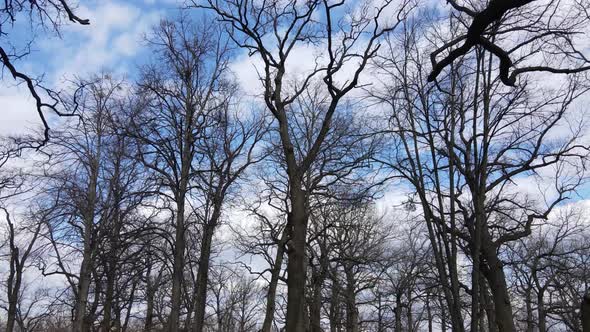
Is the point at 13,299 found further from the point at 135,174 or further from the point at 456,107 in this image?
the point at 456,107

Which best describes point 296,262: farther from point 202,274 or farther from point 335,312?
point 335,312

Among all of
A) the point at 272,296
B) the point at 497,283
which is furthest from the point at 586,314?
the point at 272,296

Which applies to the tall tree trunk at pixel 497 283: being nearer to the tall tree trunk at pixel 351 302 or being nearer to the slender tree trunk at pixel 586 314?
the slender tree trunk at pixel 586 314

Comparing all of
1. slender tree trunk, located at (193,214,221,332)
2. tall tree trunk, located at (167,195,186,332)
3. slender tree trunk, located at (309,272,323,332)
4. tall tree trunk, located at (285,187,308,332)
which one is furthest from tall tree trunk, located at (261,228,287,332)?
tall tree trunk, located at (285,187,308,332)

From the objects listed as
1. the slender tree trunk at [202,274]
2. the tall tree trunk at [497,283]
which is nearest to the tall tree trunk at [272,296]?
the slender tree trunk at [202,274]

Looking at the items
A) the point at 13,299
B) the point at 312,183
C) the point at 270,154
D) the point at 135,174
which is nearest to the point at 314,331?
the point at 312,183

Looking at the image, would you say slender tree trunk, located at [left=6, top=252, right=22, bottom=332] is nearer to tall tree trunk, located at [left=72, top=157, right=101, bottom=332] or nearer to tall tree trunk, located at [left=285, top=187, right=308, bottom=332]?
tall tree trunk, located at [left=72, top=157, right=101, bottom=332]

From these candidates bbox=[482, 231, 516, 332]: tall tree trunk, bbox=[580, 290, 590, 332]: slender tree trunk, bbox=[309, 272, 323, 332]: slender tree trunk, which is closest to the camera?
bbox=[580, 290, 590, 332]: slender tree trunk

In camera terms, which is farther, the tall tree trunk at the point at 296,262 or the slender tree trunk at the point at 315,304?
the slender tree trunk at the point at 315,304

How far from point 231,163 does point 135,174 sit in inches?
149

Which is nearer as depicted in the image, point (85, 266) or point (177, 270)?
point (177, 270)

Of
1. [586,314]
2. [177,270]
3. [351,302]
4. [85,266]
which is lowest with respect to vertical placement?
[586,314]

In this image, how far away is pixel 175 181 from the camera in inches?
660

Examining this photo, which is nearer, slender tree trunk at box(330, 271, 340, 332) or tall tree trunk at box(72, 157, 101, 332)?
tall tree trunk at box(72, 157, 101, 332)
